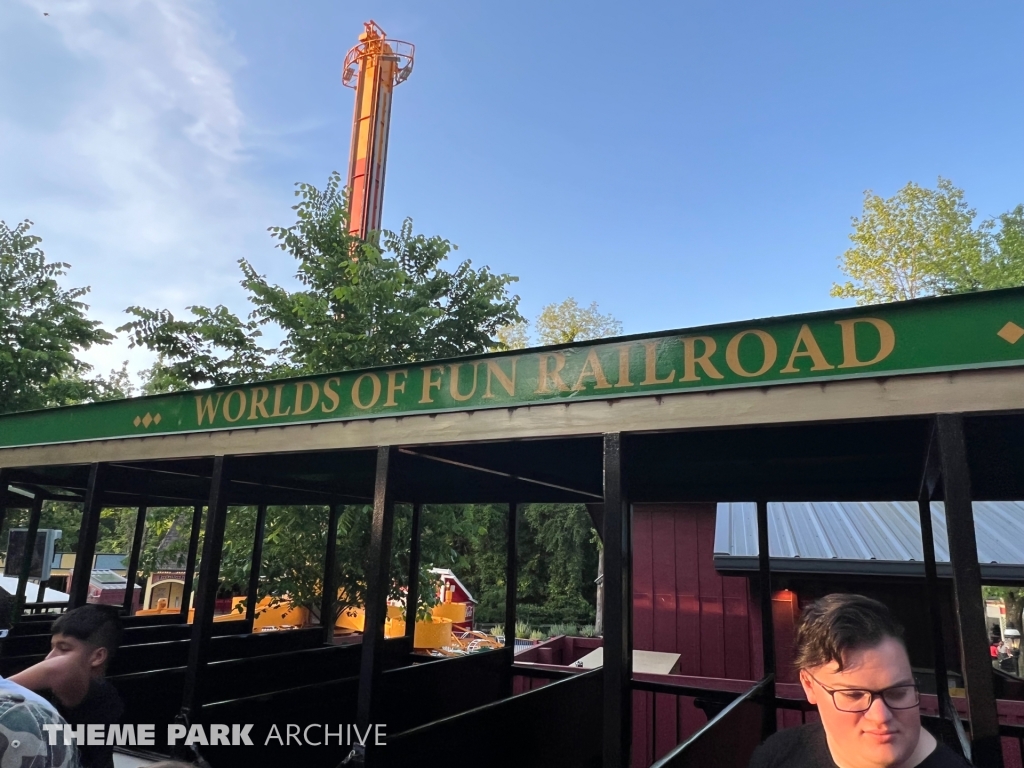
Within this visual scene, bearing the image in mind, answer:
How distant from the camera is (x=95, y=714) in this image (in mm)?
2748

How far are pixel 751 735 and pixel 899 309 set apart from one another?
505 centimetres

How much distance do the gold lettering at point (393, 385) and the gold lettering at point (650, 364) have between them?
58.5 inches

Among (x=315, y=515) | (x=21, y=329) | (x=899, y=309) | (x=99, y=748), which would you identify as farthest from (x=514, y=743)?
(x=21, y=329)

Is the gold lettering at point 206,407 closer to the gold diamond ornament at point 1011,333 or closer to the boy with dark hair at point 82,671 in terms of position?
the boy with dark hair at point 82,671

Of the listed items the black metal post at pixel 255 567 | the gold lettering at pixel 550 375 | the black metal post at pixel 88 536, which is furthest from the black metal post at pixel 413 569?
the gold lettering at pixel 550 375

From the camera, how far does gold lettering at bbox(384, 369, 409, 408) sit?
3.99 metres

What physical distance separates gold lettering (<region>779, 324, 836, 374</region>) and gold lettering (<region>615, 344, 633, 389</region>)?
28.2 inches

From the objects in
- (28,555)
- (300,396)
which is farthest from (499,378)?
(28,555)

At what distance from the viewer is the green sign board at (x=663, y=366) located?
2609 mm

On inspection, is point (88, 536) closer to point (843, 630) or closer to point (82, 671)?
point (82, 671)

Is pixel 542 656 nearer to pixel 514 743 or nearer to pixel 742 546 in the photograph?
pixel 742 546

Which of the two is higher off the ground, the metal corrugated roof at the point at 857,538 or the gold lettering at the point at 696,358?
the gold lettering at the point at 696,358

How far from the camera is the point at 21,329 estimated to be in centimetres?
1334

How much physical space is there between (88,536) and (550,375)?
4305 mm
